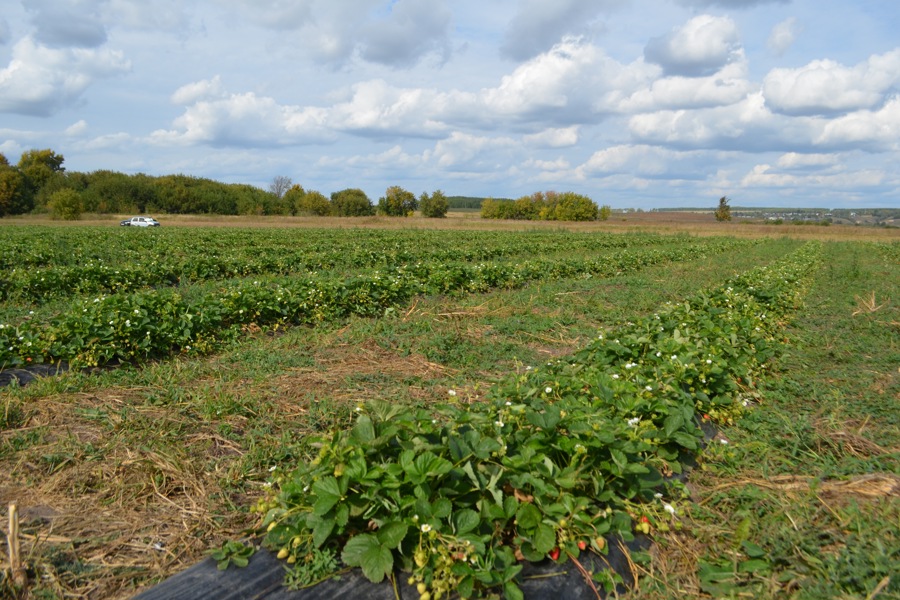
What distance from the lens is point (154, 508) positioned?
346cm

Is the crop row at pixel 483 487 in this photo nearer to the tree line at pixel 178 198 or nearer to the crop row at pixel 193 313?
the crop row at pixel 193 313

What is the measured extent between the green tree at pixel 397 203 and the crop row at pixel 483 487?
3333 inches

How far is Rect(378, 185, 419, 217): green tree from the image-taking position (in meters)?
87.6

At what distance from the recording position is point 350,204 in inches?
3317

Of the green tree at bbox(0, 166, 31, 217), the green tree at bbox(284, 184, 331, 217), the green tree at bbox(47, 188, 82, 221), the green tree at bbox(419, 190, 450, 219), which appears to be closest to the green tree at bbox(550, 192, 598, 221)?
the green tree at bbox(419, 190, 450, 219)

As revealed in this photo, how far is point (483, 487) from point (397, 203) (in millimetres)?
86519

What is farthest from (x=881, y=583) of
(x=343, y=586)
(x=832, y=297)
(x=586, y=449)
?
(x=832, y=297)

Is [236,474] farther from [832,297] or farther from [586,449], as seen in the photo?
[832,297]

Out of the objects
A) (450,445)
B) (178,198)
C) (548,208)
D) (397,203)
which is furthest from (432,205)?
(450,445)

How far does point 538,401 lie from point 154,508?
2.36m

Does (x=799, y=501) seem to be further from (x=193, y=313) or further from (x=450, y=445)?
(x=193, y=313)

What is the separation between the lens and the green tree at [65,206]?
61.2 m

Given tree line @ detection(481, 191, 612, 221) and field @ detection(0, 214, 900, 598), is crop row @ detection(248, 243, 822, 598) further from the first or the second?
tree line @ detection(481, 191, 612, 221)

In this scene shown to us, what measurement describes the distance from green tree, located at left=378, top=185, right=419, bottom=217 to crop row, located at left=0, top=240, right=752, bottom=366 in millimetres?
75981
